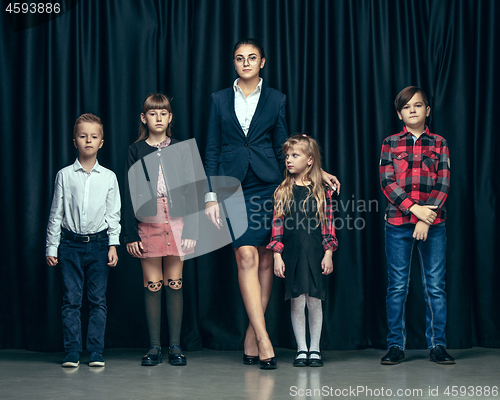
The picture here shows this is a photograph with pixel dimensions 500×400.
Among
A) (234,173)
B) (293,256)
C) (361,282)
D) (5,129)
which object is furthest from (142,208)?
(361,282)

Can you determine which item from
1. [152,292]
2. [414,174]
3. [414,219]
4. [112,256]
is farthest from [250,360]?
[414,174]

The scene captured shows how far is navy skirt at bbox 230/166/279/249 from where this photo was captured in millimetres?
2723

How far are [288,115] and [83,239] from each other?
143cm

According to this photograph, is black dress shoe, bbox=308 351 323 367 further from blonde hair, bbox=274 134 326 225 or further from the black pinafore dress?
blonde hair, bbox=274 134 326 225

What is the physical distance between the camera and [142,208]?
280 centimetres

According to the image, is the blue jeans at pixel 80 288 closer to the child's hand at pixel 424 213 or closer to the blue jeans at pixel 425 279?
the blue jeans at pixel 425 279

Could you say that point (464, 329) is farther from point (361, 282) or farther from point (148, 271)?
point (148, 271)

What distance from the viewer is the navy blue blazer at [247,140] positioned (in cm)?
275

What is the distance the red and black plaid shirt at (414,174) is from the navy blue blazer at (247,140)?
59cm

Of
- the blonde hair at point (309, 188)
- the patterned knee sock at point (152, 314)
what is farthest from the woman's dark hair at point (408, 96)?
the patterned knee sock at point (152, 314)

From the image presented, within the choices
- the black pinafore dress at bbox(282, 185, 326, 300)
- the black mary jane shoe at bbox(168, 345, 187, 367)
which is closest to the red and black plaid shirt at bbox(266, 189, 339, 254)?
the black pinafore dress at bbox(282, 185, 326, 300)

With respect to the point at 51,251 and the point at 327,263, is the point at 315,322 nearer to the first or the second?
the point at 327,263

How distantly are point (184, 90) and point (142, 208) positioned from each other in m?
0.89

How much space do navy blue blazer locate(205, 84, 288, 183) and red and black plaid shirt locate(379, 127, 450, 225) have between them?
0.59m
